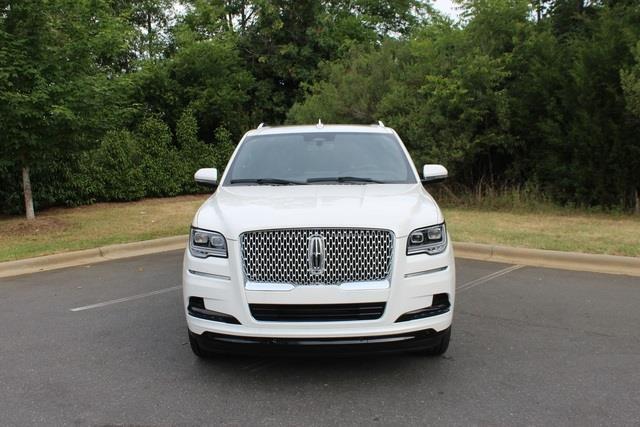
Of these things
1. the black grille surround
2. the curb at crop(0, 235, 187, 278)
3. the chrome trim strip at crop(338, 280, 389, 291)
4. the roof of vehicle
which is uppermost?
the roof of vehicle

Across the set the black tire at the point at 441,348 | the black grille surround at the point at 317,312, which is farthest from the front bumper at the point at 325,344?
the black tire at the point at 441,348

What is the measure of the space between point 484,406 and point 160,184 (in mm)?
15823

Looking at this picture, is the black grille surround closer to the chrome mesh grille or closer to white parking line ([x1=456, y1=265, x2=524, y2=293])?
the chrome mesh grille

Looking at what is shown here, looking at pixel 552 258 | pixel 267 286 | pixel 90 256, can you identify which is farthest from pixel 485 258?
pixel 90 256

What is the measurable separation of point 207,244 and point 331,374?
1.30 m

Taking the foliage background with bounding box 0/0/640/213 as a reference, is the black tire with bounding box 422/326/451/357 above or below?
below

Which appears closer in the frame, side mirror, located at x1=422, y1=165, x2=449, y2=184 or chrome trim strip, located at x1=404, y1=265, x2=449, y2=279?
chrome trim strip, located at x1=404, y1=265, x2=449, y2=279

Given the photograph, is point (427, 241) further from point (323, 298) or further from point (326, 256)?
point (323, 298)

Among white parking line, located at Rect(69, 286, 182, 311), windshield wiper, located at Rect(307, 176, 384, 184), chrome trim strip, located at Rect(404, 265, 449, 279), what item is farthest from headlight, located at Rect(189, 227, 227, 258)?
white parking line, located at Rect(69, 286, 182, 311)

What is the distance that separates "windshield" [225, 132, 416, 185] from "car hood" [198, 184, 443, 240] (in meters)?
0.41

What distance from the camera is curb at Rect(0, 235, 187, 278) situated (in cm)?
836

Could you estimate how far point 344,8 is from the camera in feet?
86.9

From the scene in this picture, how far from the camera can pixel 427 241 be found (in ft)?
13.1

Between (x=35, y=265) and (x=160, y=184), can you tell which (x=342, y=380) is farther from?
(x=160, y=184)
